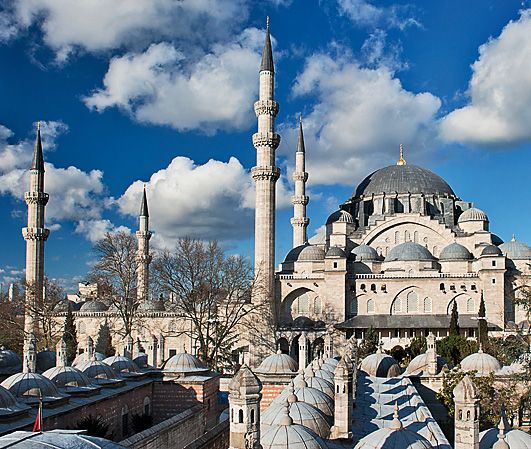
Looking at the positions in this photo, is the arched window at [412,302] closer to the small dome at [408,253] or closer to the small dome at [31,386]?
the small dome at [408,253]

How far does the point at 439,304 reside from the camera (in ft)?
99.9

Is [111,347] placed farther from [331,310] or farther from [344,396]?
[344,396]

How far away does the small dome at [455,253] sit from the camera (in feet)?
104

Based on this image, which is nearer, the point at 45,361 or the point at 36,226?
the point at 45,361

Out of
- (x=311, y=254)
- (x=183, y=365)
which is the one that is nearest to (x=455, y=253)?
(x=311, y=254)

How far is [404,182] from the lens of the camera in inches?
1474

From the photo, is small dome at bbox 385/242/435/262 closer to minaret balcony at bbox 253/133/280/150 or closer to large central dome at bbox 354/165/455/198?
large central dome at bbox 354/165/455/198

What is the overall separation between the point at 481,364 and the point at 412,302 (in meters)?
13.9

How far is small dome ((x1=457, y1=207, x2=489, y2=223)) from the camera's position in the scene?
3453cm

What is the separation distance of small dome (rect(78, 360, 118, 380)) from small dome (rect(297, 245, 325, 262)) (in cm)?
1939

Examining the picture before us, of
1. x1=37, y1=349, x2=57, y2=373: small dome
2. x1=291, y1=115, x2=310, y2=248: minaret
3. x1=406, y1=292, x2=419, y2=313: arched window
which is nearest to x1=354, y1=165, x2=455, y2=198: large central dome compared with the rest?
x1=291, y1=115, x2=310, y2=248: minaret

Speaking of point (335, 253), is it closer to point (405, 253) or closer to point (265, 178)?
point (405, 253)

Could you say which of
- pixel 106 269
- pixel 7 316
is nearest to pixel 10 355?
pixel 106 269

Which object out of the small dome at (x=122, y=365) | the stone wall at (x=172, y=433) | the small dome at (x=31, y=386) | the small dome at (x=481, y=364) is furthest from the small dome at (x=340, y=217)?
Result: the small dome at (x=31, y=386)
